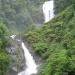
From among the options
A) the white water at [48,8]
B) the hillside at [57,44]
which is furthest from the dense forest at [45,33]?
the white water at [48,8]

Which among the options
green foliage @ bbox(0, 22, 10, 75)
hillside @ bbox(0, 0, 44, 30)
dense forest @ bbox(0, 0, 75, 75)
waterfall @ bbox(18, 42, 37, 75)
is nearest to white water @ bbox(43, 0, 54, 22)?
dense forest @ bbox(0, 0, 75, 75)

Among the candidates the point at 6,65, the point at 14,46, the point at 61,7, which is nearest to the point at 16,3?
the point at 61,7

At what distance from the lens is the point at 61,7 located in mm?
45188

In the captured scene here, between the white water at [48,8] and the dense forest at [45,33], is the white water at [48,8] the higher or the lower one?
the higher one

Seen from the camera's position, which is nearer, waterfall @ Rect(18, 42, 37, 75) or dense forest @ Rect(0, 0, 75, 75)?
dense forest @ Rect(0, 0, 75, 75)

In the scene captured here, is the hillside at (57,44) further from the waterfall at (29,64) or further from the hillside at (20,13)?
the hillside at (20,13)

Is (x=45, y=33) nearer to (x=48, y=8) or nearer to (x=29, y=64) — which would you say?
(x=29, y=64)

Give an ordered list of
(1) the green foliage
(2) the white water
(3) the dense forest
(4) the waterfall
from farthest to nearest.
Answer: (2) the white water
(4) the waterfall
(1) the green foliage
(3) the dense forest

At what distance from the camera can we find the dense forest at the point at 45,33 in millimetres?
23844

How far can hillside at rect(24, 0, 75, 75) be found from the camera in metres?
22.7

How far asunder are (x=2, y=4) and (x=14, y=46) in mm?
22487

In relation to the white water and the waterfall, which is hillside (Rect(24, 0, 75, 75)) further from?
the white water

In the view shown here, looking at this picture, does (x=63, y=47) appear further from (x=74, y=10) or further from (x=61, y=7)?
(x=61, y=7)

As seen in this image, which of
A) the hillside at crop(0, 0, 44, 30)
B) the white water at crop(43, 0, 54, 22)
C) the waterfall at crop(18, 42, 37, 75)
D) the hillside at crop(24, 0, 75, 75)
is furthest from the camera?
the white water at crop(43, 0, 54, 22)
